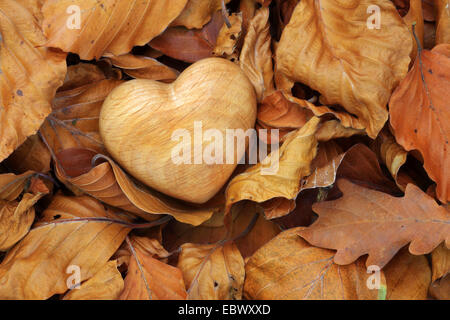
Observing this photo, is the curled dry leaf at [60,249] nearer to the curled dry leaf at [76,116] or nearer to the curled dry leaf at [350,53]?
the curled dry leaf at [76,116]

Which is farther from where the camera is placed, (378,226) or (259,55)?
(259,55)

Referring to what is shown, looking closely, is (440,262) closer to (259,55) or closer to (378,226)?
(378,226)

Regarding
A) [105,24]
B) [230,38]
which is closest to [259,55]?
[230,38]

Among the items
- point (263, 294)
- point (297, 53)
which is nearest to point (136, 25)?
point (297, 53)

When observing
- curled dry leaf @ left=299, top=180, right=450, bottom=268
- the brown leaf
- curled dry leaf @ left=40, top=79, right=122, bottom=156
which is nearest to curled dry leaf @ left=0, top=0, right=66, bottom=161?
curled dry leaf @ left=40, top=79, right=122, bottom=156

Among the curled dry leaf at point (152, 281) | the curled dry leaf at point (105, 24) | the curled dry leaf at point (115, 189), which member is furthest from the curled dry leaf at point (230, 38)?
the curled dry leaf at point (152, 281)

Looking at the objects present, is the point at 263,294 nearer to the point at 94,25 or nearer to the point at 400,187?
the point at 400,187

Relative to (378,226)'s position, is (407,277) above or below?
below
